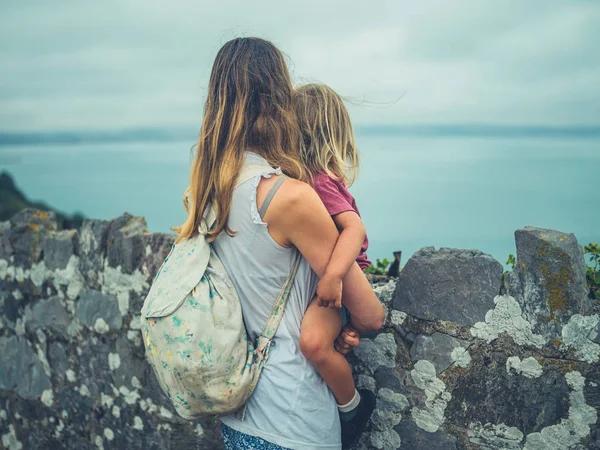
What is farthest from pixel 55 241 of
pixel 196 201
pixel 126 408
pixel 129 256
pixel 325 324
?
pixel 325 324

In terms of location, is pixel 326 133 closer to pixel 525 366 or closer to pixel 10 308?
pixel 525 366

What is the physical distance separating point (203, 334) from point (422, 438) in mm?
1116

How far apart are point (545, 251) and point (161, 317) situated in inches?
53.2

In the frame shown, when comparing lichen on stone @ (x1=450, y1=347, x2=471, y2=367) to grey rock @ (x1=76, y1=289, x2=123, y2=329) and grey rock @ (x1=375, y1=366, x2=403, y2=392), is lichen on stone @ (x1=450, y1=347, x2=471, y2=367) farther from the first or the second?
grey rock @ (x1=76, y1=289, x2=123, y2=329)

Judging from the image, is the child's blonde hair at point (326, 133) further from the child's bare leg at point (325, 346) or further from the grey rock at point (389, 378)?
the grey rock at point (389, 378)

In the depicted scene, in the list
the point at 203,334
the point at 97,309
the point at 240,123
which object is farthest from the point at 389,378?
the point at 97,309

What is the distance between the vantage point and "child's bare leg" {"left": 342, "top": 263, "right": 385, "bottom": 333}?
79.7 inches

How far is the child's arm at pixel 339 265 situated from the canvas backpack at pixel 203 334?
0.16m

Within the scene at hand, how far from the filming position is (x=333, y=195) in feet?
6.81

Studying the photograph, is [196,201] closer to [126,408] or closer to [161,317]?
[161,317]

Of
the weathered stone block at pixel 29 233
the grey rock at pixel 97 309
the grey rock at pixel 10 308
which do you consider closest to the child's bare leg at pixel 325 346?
the grey rock at pixel 97 309

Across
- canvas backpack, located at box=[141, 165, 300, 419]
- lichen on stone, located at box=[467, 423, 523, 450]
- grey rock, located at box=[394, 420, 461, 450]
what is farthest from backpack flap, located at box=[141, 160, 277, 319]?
lichen on stone, located at box=[467, 423, 523, 450]

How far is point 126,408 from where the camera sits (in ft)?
11.1

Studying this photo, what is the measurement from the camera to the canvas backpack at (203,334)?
1937 mm
